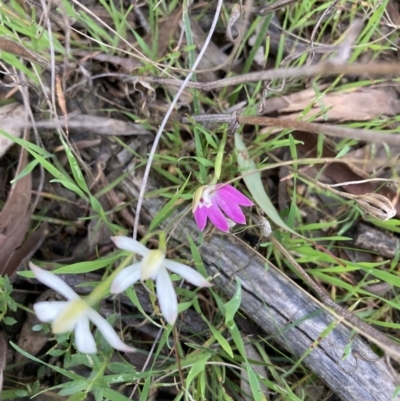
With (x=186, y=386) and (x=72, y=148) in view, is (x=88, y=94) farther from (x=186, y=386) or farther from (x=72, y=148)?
(x=186, y=386)

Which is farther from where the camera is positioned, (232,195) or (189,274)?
(232,195)

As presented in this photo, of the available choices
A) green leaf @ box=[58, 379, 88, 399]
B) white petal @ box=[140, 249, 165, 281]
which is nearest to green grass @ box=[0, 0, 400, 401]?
green leaf @ box=[58, 379, 88, 399]

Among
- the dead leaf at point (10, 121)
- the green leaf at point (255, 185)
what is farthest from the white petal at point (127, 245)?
the dead leaf at point (10, 121)

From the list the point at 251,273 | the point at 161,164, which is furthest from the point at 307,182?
the point at 161,164

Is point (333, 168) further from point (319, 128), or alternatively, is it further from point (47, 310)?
point (47, 310)

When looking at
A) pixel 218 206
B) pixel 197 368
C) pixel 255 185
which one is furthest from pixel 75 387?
pixel 255 185

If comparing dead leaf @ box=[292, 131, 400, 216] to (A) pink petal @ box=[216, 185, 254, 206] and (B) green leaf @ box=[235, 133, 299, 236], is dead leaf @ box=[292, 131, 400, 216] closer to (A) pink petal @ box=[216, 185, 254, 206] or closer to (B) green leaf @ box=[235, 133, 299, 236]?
(B) green leaf @ box=[235, 133, 299, 236]

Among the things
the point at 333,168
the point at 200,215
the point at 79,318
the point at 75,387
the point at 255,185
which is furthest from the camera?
the point at 333,168

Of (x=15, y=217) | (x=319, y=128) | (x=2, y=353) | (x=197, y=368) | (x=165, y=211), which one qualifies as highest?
(x=319, y=128)
